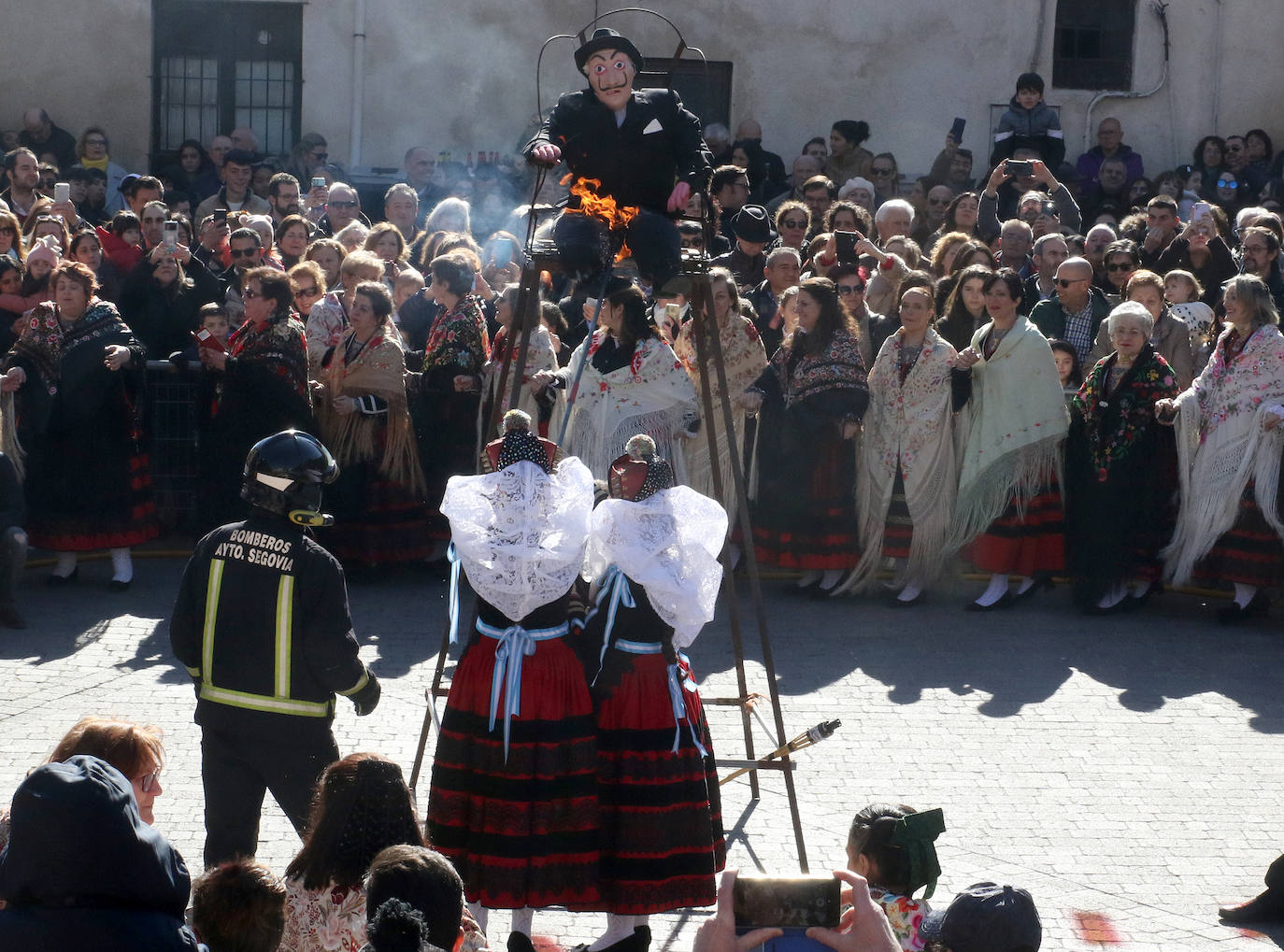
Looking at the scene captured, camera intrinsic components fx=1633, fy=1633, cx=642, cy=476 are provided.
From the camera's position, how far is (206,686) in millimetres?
4773

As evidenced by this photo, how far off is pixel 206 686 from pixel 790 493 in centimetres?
482

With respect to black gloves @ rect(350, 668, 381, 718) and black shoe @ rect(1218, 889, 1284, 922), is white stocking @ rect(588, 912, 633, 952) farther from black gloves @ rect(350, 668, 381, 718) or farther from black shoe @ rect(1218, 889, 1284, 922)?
black shoe @ rect(1218, 889, 1284, 922)

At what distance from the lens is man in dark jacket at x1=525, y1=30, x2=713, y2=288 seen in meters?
5.50

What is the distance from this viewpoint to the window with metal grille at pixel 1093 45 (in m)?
16.8

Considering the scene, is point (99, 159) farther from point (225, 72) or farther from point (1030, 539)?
point (1030, 539)

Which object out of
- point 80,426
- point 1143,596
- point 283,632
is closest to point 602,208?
point 283,632

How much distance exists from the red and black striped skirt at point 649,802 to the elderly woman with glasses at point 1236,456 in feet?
15.1

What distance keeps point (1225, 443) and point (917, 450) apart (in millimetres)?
1602

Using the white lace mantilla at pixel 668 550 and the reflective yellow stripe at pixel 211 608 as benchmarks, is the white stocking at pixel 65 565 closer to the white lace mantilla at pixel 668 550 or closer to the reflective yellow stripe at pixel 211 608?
the reflective yellow stripe at pixel 211 608


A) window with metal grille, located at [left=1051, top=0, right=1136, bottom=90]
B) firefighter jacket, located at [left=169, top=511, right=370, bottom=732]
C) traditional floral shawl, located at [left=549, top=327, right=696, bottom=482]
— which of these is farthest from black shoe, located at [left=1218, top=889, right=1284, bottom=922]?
window with metal grille, located at [left=1051, top=0, right=1136, bottom=90]

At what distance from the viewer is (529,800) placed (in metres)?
4.85

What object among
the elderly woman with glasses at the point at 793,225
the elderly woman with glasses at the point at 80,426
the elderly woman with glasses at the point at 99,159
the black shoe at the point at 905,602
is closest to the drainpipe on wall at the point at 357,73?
the elderly woman with glasses at the point at 99,159

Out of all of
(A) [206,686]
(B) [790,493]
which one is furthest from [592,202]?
(B) [790,493]

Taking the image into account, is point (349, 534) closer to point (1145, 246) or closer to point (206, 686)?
point (206, 686)
